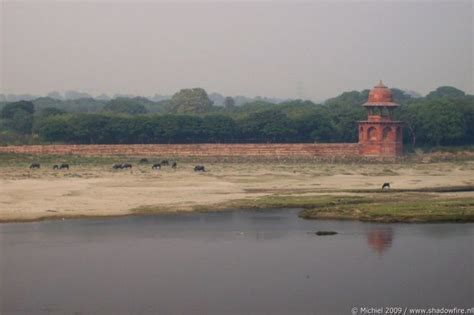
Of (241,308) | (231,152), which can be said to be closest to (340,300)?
(241,308)

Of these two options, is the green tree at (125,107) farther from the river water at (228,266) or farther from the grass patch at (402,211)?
the river water at (228,266)

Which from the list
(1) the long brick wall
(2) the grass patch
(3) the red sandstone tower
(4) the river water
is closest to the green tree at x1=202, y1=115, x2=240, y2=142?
(1) the long brick wall

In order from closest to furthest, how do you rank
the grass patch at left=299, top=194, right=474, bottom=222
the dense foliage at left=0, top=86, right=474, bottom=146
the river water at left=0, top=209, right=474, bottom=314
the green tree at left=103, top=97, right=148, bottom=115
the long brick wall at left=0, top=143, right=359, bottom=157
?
the river water at left=0, top=209, right=474, bottom=314 < the grass patch at left=299, top=194, right=474, bottom=222 < the long brick wall at left=0, top=143, right=359, bottom=157 < the dense foliage at left=0, top=86, right=474, bottom=146 < the green tree at left=103, top=97, right=148, bottom=115

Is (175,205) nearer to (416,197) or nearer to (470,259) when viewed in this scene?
(416,197)

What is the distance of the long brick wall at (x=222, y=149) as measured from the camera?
220 feet

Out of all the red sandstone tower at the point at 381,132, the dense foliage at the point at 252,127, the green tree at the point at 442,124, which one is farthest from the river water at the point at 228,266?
the green tree at the point at 442,124

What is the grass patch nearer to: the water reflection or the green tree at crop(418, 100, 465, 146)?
the water reflection

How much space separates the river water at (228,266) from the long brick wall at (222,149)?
32565mm

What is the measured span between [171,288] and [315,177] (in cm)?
3060

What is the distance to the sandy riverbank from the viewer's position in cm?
3803

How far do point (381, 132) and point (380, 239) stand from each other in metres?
Answer: 39.7

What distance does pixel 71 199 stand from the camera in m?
39.8

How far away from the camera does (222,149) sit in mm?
68188

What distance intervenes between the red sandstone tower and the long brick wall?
117cm
